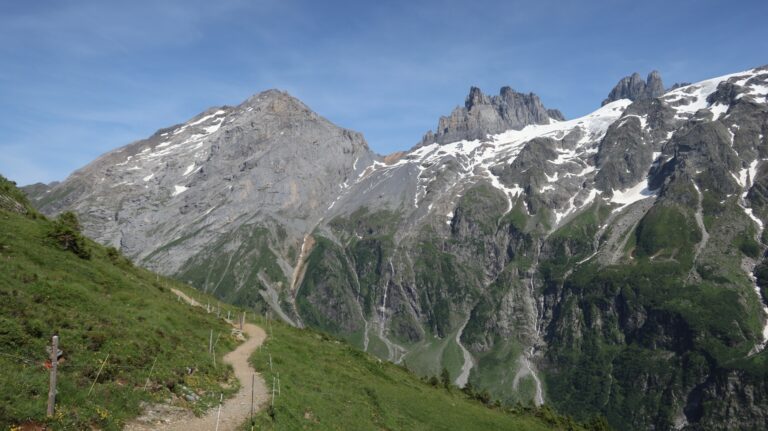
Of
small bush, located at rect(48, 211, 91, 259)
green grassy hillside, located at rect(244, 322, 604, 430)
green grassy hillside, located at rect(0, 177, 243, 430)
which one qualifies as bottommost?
green grassy hillside, located at rect(244, 322, 604, 430)

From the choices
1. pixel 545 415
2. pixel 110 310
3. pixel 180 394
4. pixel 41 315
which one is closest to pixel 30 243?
pixel 110 310

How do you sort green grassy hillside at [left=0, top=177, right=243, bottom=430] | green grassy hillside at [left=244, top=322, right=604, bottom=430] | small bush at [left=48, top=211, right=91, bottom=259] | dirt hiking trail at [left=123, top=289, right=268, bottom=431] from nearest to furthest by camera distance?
green grassy hillside at [left=0, top=177, right=243, bottom=430], dirt hiking trail at [left=123, top=289, right=268, bottom=431], green grassy hillside at [left=244, top=322, right=604, bottom=430], small bush at [left=48, top=211, right=91, bottom=259]

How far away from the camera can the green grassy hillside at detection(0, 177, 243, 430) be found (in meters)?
23.9

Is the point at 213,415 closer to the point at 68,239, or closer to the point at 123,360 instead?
the point at 123,360

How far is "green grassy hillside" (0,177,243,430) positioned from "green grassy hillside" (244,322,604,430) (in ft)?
15.4

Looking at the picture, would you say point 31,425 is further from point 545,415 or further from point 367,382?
A: point 545,415

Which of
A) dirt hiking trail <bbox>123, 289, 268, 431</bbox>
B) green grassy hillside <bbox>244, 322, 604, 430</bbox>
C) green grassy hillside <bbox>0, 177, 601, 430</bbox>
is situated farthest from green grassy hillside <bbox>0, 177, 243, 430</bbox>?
green grassy hillside <bbox>244, 322, 604, 430</bbox>

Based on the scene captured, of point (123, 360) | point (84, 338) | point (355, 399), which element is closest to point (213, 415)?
point (123, 360)

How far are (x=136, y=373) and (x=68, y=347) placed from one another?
374cm

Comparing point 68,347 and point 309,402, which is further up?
point 68,347

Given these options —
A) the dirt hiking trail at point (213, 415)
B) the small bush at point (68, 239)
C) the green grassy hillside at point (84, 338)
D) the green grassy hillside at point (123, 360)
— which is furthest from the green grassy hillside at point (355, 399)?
the small bush at point (68, 239)

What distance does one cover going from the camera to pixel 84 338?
100 ft

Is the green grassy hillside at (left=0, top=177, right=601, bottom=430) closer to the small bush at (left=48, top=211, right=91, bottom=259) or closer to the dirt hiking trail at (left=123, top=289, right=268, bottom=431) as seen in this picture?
the small bush at (left=48, top=211, right=91, bottom=259)

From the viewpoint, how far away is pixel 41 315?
99.4 ft
